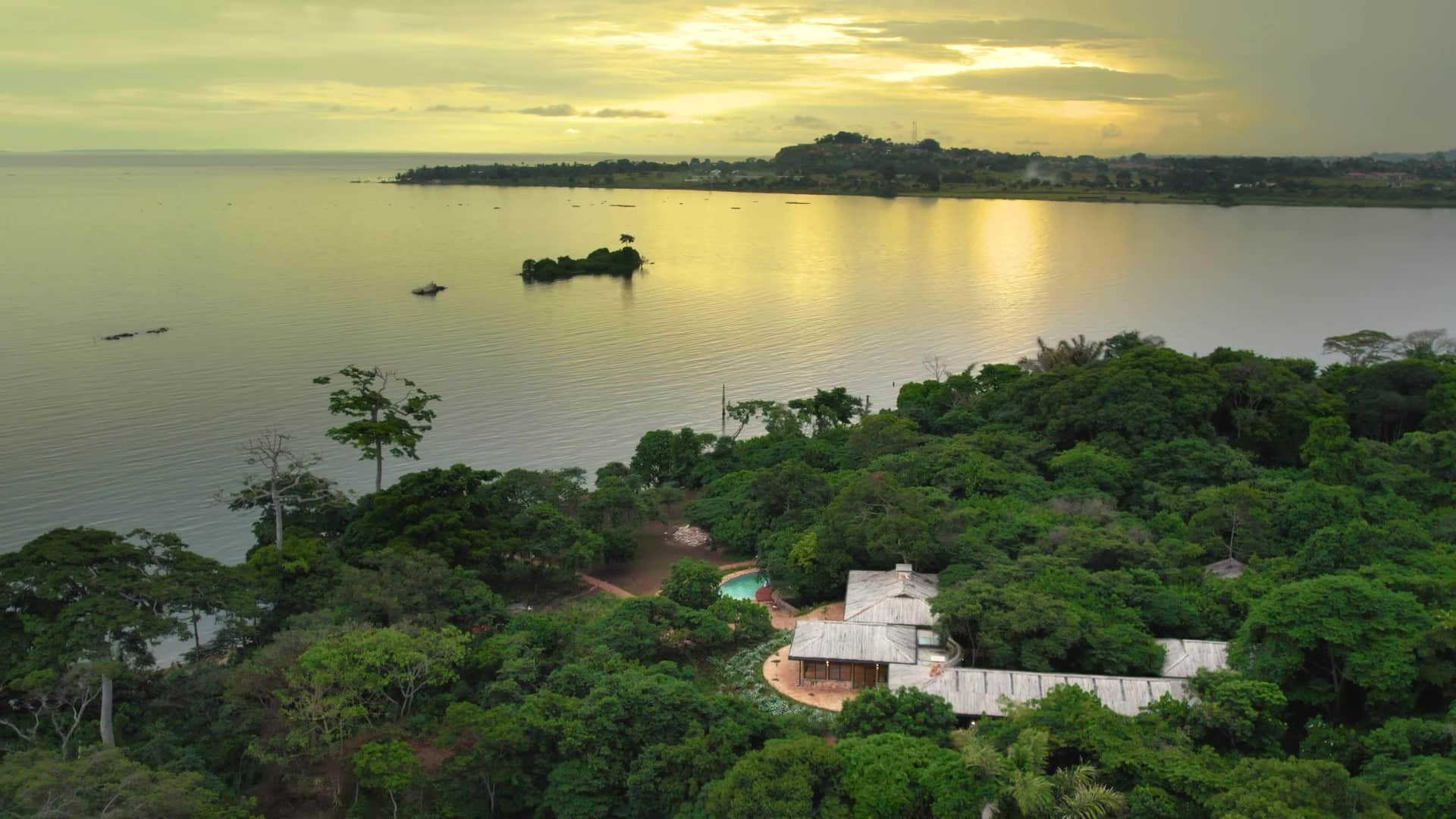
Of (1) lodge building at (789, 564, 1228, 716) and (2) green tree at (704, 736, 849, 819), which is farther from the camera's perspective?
(1) lodge building at (789, 564, 1228, 716)

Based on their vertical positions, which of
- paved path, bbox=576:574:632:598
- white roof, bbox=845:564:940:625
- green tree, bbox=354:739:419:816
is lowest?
paved path, bbox=576:574:632:598

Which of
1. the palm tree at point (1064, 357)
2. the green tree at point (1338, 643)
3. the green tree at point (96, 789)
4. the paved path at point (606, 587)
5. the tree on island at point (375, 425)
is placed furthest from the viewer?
the palm tree at point (1064, 357)

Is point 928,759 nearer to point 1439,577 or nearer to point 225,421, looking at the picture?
point 1439,577

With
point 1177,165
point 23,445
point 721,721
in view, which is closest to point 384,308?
point 23,445

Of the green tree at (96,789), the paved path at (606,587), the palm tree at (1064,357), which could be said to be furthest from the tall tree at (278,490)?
the palm tree at (1064,357)

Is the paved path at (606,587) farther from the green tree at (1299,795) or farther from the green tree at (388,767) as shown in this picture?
the green tree at (1299,795)

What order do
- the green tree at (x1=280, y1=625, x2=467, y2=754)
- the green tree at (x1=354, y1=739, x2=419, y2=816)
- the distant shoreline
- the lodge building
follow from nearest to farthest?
the green tree at (x1=354, y1=739, x2=419, y2=816) < the green tree at (x1=280, y1=625, x2=467, y2=754) < the lodge building < the distant shoreline

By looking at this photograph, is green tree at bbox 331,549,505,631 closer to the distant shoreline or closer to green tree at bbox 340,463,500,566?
green tree at bbox 340,463,500,566

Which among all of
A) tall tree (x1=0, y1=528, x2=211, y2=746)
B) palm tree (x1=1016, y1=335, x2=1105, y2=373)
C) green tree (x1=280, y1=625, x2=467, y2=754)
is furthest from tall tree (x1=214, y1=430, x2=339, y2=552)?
palm tree (x1=1016, y1=335, x2=1105, y2=373)

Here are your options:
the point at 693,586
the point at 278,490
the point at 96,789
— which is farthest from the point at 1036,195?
the point at 96,789
